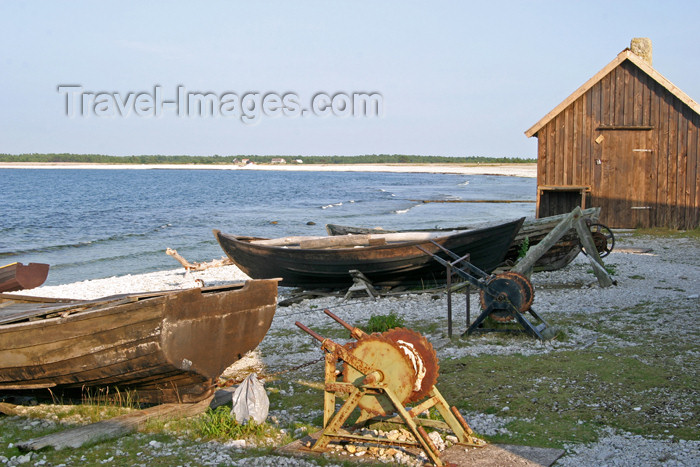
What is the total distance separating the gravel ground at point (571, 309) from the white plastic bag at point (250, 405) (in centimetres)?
34

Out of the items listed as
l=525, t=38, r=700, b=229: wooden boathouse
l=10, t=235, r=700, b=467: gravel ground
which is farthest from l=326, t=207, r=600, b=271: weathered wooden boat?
l=525, t=38, r=700, b=229: wooden boathouse

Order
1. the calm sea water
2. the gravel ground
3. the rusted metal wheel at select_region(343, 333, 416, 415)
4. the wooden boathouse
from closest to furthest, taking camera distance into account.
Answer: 1. the rusted metal wheel at select_region(343, 333, 416, 415)
2. the gravel ground
3. the wooden boathouse
4. the calm sea water

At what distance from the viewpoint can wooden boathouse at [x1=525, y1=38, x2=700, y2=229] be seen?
19.4 m

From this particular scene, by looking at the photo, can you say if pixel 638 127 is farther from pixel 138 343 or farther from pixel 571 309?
pixel 138 343

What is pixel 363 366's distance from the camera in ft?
16.5

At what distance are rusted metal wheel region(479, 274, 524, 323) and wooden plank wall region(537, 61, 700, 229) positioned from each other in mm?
12788

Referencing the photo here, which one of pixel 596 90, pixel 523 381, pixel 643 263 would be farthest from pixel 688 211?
pixel 523 381

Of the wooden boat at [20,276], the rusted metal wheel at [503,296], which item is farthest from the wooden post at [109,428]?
the wooden boat at [20,276]

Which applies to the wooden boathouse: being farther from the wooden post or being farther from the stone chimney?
the wooden post

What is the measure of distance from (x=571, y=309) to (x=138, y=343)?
712 centimetres

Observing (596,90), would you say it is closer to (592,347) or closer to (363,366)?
(592,347)

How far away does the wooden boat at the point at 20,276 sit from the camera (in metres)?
9.95

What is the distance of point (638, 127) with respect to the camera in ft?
64.1

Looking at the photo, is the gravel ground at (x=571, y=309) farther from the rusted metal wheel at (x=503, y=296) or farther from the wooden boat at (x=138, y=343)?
the wooden boat at (x=138, y=343)
